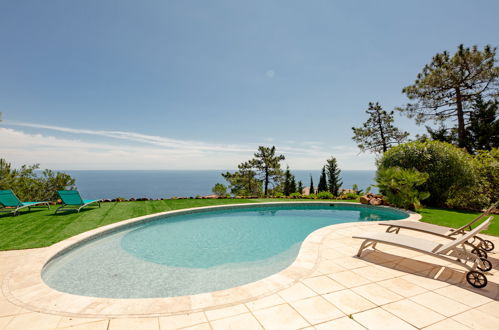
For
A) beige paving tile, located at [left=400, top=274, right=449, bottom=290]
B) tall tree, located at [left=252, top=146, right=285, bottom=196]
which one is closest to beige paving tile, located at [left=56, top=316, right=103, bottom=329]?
beige paving tile, located at [left=400, top=274, right=449, bottom=290]

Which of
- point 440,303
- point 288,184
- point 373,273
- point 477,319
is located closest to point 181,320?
point 373,273

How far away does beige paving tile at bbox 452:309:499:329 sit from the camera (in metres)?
2.69

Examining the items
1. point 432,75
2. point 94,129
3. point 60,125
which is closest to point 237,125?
point 94,129

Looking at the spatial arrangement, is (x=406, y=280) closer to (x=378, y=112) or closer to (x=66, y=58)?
(x=66, y=58)

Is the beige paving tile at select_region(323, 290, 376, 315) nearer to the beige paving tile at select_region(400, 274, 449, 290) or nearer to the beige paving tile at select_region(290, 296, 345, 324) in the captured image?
the beige paving tile at select_region(290, 296, 345, 324)

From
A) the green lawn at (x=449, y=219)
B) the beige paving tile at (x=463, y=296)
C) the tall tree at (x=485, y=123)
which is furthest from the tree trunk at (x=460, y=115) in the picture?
the beige paving tile at (x=463, y=296)

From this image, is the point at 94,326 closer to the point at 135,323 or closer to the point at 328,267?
the point at 135,323

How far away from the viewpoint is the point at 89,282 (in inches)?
186

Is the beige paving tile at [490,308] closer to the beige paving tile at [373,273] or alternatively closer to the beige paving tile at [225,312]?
the beige paving tile at [373,273]

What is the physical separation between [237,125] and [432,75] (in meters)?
25.4

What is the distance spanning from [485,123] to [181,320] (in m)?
32.7

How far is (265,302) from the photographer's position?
3234 millimetres

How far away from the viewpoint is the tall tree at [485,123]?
2173 centimetres

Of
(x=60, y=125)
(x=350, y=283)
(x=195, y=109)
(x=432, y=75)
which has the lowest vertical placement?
(x=350, y=283)
